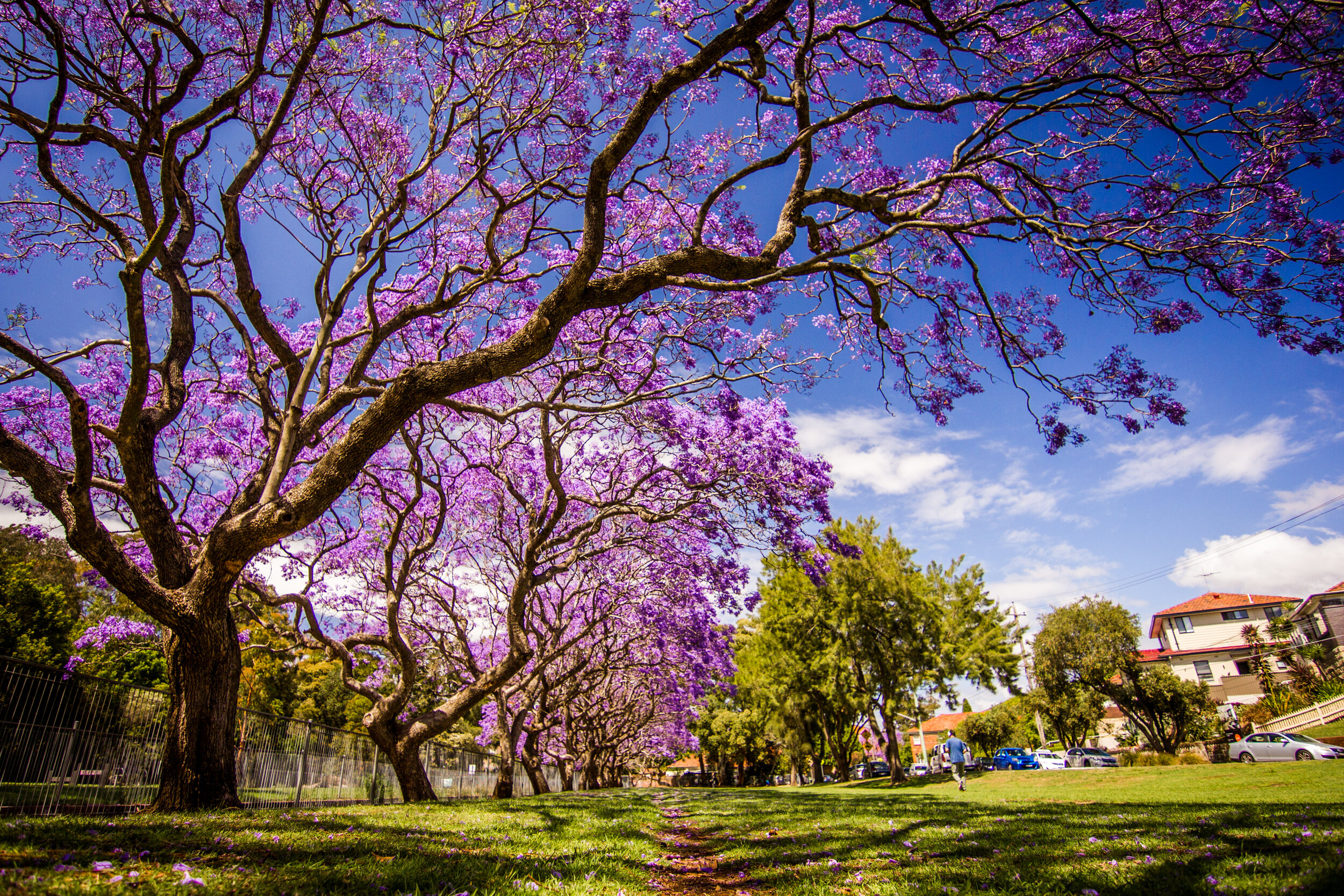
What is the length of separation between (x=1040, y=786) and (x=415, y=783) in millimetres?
20229

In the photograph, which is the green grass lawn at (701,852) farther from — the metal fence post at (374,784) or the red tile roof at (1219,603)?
the red tile roof at (1219,603)

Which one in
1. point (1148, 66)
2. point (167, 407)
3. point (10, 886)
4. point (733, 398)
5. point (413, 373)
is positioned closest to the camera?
point (10, 886)

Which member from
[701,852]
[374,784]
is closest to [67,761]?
[374,784]

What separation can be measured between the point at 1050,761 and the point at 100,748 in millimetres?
43771

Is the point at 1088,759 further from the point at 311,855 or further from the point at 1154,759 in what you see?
the point at 311,855

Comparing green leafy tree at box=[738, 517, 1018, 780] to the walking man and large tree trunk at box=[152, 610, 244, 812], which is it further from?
large tree trunk at box=[152, 610, 244, 812]

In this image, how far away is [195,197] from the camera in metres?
9.69

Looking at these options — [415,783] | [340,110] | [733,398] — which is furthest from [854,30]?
[415,783]

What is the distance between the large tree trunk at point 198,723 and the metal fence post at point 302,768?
28.5 ft

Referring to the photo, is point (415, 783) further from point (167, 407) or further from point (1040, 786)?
point (1040, 786)

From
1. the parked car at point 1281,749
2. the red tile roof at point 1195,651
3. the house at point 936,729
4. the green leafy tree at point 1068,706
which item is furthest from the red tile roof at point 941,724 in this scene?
the parked car at point 1281,749

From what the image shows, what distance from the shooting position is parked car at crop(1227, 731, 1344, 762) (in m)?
21.8

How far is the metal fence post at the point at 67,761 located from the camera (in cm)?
964

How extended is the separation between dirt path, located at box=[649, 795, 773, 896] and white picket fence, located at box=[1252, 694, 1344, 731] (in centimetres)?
3385
